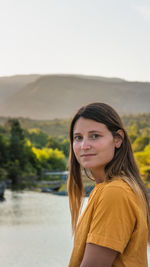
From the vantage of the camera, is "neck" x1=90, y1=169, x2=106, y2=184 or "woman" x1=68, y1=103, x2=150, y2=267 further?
"neck" x1=90, y1=169, x2=106, y2=184

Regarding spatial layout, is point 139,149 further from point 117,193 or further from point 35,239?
point 117,193

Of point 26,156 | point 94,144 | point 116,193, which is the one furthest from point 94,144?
point 26,156

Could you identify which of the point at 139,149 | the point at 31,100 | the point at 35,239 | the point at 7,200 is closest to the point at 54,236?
the point at 35,239

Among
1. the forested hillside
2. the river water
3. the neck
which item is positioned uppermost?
the neck

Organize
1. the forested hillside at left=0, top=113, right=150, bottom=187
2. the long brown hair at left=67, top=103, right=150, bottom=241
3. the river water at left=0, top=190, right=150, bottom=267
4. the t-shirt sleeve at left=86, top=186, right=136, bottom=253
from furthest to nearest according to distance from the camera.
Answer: the forested hillside at left=0, top=113, right=150, bottom=187
the river water at left=0, top=190, right=150, bottom=267
the long brown hair at left=67, top=103, right=150, bottom=241
the t-shirt sleeve at left=86, top=186, right=136, bottom=253

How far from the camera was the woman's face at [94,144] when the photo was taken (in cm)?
85

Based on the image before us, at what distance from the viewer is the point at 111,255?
0.71 meters

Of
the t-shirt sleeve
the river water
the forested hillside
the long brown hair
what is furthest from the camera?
the forested hillside

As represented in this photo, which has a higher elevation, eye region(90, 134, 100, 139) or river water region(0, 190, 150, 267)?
eye region(90, 134, 100, 139)

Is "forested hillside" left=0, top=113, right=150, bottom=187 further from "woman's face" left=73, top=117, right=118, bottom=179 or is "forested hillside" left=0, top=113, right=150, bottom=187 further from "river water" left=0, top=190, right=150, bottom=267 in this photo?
"woman's face" left=73, top=117, right=118, bottom=179

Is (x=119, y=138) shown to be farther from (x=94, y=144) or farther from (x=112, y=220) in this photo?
(x=112, y=220)

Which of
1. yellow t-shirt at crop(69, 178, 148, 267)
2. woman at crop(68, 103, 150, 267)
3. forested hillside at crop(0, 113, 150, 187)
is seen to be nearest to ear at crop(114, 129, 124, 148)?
woman at crop(68, 103, 150, 267)

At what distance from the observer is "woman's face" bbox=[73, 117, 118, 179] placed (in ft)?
2.78

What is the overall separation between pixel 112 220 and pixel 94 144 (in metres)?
0.20
